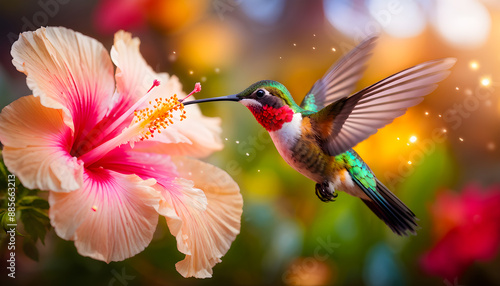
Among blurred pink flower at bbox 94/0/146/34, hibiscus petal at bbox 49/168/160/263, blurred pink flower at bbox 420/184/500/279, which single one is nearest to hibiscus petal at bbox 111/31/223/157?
hibiscus petal at bbox 49/168/160/263

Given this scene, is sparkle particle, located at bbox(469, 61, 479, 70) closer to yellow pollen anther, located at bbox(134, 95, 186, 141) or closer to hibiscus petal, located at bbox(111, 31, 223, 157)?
hibiscus petal, located at bbox(111, 31, 223, 157)

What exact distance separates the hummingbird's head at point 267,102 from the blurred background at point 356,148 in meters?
0.28

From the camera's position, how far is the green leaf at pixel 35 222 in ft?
1.89

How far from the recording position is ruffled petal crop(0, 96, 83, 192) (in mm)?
499

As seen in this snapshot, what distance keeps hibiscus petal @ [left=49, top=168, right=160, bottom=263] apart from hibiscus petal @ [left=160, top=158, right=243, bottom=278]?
3 centimetres

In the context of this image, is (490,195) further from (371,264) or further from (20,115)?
(20,115)

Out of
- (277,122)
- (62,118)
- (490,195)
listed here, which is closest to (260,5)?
(277,122)

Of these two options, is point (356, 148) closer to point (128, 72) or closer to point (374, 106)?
point (374, 106)

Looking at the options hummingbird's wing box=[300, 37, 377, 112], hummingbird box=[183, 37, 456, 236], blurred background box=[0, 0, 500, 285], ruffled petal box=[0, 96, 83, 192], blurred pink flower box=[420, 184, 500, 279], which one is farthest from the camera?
blurred pink flower box=[420, 184, 500, 279]

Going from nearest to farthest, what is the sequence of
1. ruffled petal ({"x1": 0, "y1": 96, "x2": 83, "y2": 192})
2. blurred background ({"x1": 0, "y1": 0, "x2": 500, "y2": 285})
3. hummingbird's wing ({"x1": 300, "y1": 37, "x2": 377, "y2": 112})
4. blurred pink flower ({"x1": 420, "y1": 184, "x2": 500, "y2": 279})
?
ruffled petal ({"x1": 0, "y1": 96, "x2": 83, "y2": 192}) → hummingbird's wing ({"x1": 300, "y1": 37, "x2": 377, "y2": 112}) → blurred background ({"x1": 0, "y1": 0, "x2": 500, "y2": 285}) → blurred pink flower ({"x1": 420, "y1": 184, "x2": 500, "y2": 279})

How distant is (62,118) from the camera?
22.6 inches

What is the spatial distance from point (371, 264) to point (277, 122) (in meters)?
0.54

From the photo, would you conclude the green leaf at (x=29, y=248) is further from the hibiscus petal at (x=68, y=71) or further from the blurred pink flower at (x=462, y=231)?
the blurred pink flower at (x=462, y=231)

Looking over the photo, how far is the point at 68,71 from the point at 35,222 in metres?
0.21
